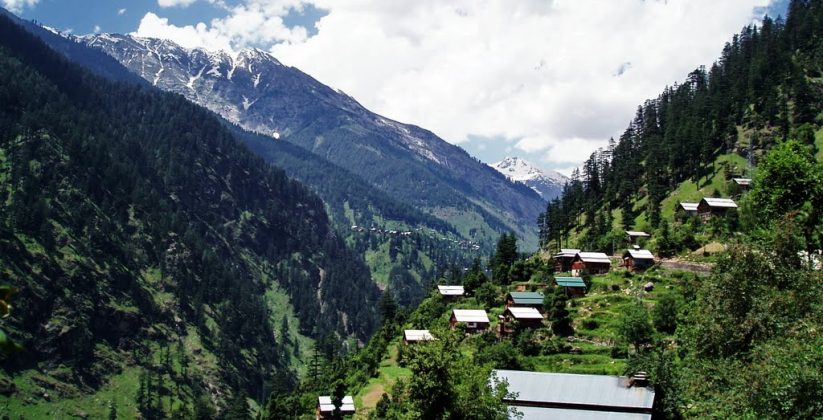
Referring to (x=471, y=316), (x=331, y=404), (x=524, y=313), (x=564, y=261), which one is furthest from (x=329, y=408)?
(x=564, y=261)

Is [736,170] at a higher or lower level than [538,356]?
higher

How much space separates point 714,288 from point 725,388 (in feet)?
28.1

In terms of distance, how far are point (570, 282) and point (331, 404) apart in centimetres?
4766

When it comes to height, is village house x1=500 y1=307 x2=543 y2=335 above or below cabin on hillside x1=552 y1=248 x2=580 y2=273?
below

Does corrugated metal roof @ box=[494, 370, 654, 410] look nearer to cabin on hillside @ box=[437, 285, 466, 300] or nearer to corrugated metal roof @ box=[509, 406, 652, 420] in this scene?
corrugated metal roof @ box=[509, 406, 652, 420]

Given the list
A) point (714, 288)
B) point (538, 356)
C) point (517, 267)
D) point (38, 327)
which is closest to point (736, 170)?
point (517, 267)

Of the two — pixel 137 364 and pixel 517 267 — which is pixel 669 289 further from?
pixel 137 364

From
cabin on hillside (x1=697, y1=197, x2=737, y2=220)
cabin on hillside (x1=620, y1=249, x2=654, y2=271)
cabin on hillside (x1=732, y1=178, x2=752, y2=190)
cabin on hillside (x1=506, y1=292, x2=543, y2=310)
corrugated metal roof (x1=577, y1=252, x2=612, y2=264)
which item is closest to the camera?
cabin on hillside (x1=506, y1=292, x2=543, y2=310)

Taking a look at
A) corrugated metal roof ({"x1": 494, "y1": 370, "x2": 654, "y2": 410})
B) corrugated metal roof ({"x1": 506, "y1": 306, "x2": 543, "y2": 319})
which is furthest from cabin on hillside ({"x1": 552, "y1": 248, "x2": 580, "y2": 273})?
corrugated metal roof ({"x1": 494, "y1": 370, "x2": 654, "y2": 410})

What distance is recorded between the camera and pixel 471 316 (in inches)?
4545

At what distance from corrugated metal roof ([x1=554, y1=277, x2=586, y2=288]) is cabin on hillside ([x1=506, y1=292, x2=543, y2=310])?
4.61 metres

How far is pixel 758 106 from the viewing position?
17900cm

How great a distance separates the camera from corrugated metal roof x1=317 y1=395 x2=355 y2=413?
103750 millimetres

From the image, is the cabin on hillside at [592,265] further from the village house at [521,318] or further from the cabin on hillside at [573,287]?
the village house at [521,318]
